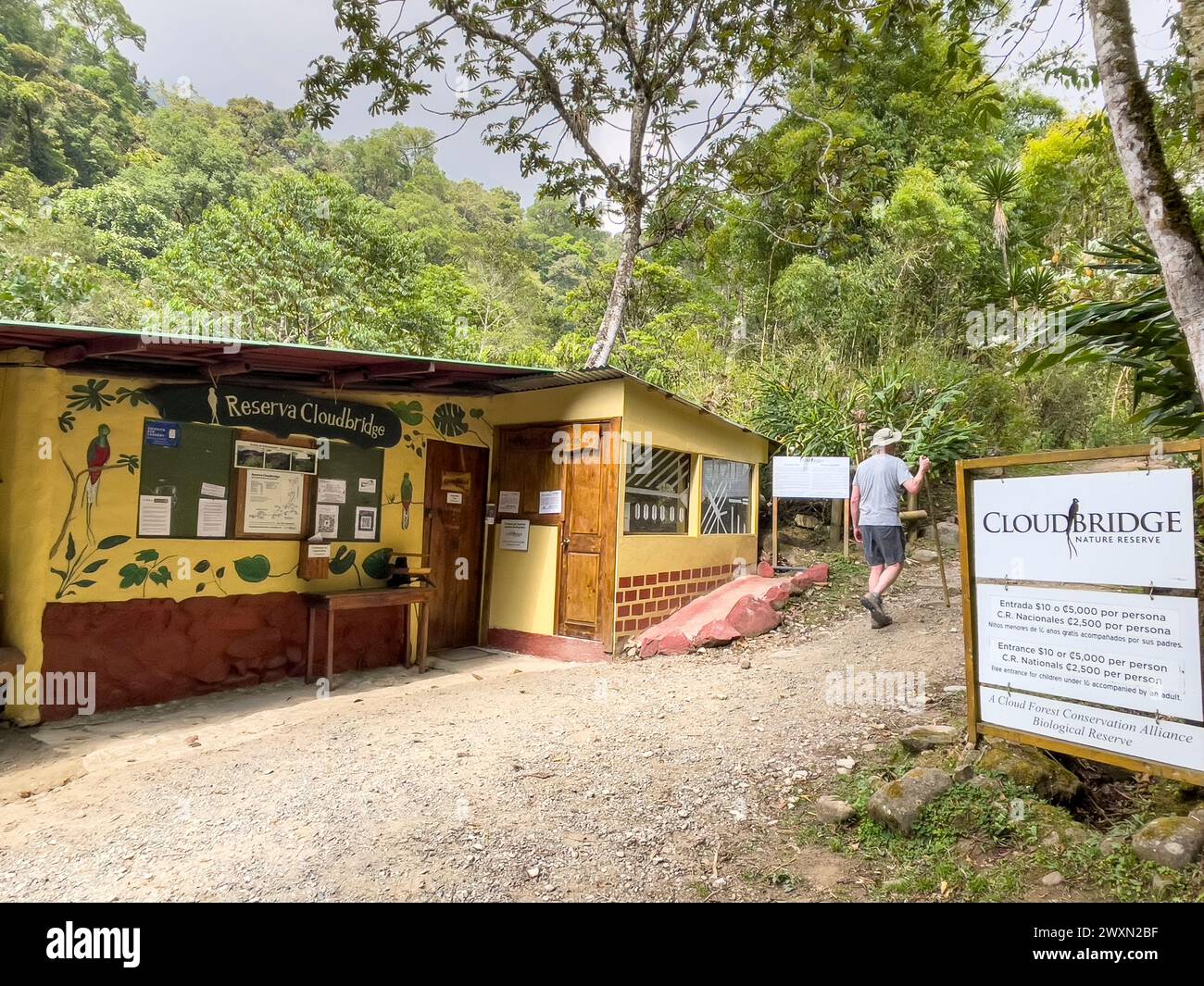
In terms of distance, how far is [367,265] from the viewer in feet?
54.6

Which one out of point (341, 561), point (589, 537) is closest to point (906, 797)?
point (589, 537)

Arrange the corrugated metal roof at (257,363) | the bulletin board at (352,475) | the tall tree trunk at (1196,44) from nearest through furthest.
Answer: the tall tree trunk at (1196,44), the corrugated metal roof at (257,363), the bulletin board at (352,475)

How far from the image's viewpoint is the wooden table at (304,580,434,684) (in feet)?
19.0

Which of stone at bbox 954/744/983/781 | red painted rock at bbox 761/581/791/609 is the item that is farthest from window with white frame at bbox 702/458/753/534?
stone at bbox 954/744/983/781

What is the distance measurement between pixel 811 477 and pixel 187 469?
21.6 ft

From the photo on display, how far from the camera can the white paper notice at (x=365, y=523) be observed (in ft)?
20.6

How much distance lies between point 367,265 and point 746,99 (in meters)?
10.2

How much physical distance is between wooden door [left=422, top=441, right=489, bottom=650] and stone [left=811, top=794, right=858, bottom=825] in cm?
487

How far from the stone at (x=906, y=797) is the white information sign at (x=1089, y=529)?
98 centimetres

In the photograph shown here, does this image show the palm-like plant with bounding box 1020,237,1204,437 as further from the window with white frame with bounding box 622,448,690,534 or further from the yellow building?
the window with white frame with bounding box 622,448,690,534

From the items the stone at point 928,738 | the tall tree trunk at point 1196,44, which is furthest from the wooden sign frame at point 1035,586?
the tall tree trunk at point 1196,44

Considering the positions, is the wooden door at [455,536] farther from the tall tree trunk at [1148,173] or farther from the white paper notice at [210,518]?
the tall tree trunk at [1148,173]
